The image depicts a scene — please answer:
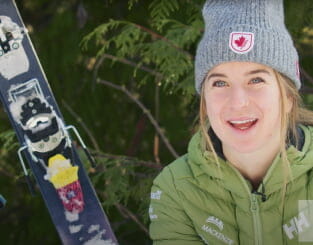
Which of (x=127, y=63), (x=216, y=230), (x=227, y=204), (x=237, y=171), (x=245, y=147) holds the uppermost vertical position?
(x=127, y=63)

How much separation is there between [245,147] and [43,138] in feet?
3.65

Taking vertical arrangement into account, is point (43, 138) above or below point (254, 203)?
above

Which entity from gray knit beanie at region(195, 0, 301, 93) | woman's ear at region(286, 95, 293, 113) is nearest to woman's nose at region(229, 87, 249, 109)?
gray knit beanie at region(195, 0, 301, 93)

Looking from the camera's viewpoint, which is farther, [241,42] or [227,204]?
[227,204]

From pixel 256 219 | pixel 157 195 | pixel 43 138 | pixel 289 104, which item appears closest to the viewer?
pixel 256 219

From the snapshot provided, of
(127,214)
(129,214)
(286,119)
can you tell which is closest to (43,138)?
(129,214)

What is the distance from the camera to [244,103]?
241cm

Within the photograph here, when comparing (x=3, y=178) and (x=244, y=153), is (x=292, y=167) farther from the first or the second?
(x=3, y=178)

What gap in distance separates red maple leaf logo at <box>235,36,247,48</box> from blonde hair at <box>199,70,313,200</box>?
0.18 m

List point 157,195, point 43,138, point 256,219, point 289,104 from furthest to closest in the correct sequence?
point 43,138
point 157,195
point 289,104
point 256,219

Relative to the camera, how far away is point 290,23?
316 centimetres

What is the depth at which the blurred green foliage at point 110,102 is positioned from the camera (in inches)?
141

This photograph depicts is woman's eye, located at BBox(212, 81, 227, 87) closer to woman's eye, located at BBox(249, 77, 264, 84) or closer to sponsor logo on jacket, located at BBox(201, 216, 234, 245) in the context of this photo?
woman's eye, located at BBox(249, 77, 264, 84)

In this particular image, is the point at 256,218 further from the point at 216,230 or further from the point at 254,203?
the point at 216,230
